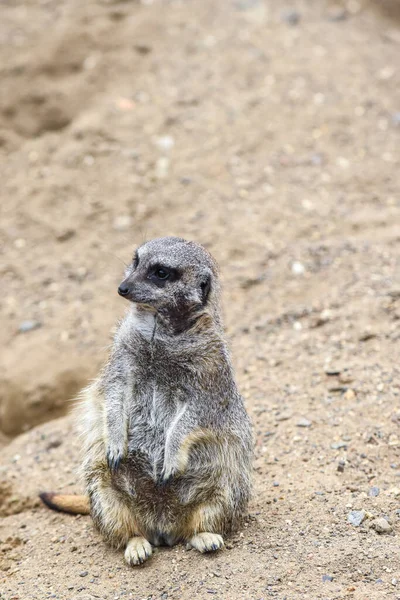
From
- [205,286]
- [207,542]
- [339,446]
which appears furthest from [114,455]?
[339,446]

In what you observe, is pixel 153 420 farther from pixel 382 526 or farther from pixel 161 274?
pixel 382 526

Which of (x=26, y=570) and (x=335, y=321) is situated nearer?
(x=26, y=570)

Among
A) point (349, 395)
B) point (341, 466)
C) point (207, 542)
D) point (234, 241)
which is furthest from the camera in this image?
point (234, 241)

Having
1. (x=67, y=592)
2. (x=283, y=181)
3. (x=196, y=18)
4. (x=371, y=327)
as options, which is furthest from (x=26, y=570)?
(x=196, y=18)

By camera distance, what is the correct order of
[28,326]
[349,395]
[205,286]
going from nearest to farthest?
[205,286]
[349,395]
[28,326]

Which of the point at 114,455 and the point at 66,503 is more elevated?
the point at 114,455

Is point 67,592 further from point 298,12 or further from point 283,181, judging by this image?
point 298,12

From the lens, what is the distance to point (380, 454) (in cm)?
376

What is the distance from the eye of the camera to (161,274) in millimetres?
3191

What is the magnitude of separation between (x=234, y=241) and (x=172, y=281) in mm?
2681

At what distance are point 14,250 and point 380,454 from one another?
11.4 feet

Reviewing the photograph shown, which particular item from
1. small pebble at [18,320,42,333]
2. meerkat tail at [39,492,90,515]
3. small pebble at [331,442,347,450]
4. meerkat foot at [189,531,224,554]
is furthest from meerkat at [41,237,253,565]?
small pebble at [18,320,42,333]

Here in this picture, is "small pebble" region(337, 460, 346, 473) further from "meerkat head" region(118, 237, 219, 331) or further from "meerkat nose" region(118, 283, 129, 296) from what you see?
"meerkat nose" region(118, 283, 129, 296)

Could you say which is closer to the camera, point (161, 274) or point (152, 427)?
point (161, 274)
